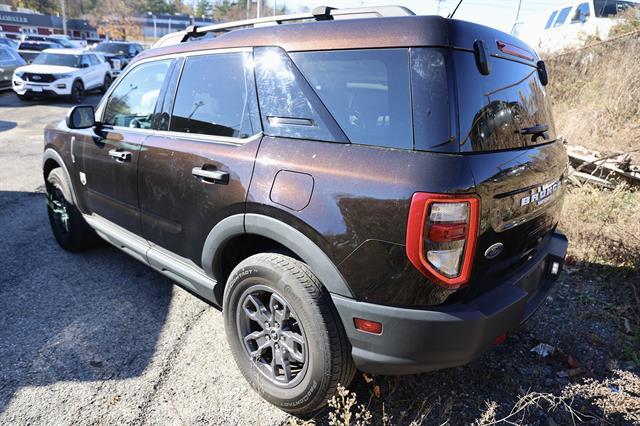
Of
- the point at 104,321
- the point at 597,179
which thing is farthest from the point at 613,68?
the point at 104,321

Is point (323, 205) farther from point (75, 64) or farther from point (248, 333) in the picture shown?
point (75, 64)

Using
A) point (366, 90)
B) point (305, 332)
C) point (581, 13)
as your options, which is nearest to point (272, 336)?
point (305, 332)

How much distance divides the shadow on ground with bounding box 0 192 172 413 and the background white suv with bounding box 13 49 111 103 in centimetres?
1148

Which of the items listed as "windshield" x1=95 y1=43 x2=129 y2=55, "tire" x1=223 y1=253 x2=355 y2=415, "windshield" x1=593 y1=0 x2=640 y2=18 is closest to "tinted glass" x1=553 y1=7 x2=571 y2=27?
"windshield" x1=593 y1=0 x2=640 y2=18

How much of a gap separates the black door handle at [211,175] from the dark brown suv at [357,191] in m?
0.01

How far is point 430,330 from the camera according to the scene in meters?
1.76

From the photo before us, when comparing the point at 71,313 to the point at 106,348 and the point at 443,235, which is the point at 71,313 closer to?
the point at 106,348

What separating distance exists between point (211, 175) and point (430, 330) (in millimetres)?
1387

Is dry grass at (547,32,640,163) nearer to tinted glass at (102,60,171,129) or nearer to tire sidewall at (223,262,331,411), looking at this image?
tire sidewall at (223,262,331,411)

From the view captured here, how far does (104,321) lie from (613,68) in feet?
30.2

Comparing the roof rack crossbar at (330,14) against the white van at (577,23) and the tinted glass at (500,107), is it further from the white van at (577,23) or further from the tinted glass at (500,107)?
the white van at (577,23)

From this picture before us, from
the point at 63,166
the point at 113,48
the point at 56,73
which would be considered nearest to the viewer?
the point at 63,166

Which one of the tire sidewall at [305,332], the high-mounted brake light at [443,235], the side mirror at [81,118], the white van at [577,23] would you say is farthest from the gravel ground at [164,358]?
the white van at [577,23]

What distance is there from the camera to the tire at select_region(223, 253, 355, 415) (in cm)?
196
